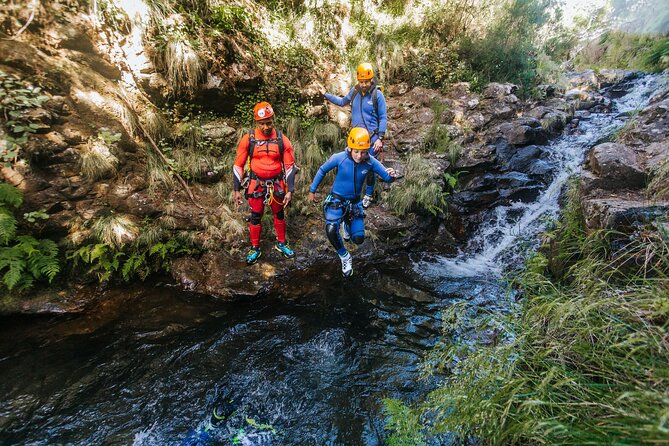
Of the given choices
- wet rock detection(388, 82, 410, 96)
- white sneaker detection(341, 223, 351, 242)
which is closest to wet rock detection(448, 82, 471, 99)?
wet rock detection(388, 82, 410, 96)

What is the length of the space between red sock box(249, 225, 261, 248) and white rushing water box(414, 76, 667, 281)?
3.18 metres

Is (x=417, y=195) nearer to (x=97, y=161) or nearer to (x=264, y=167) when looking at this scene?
(x=264, y=167)

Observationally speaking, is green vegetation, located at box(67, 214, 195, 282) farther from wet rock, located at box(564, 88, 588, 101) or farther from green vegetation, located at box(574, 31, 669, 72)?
green vegetation, located at box(574, 31, 669, 72)

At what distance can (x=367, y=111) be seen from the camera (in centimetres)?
609

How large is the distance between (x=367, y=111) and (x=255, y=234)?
11.4 ft

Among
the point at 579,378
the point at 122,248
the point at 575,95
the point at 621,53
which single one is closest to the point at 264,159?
the point at 122,248

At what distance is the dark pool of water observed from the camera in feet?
9.83

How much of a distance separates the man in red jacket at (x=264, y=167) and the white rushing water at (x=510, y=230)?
312 centimetres

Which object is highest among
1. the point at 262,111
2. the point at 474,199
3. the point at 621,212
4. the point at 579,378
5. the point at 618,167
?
the point at 262,111

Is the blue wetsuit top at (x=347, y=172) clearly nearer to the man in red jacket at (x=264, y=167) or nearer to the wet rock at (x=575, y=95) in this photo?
the man in red jacket at (x=264, y=167)

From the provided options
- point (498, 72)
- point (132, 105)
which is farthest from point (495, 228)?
point (132, 105)

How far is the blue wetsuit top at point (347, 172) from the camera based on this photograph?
475cm

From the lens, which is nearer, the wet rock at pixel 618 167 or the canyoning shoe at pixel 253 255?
the wet rock at pixel 618 167

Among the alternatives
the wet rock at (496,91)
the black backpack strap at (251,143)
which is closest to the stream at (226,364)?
the black backpack strap at (251,143)
